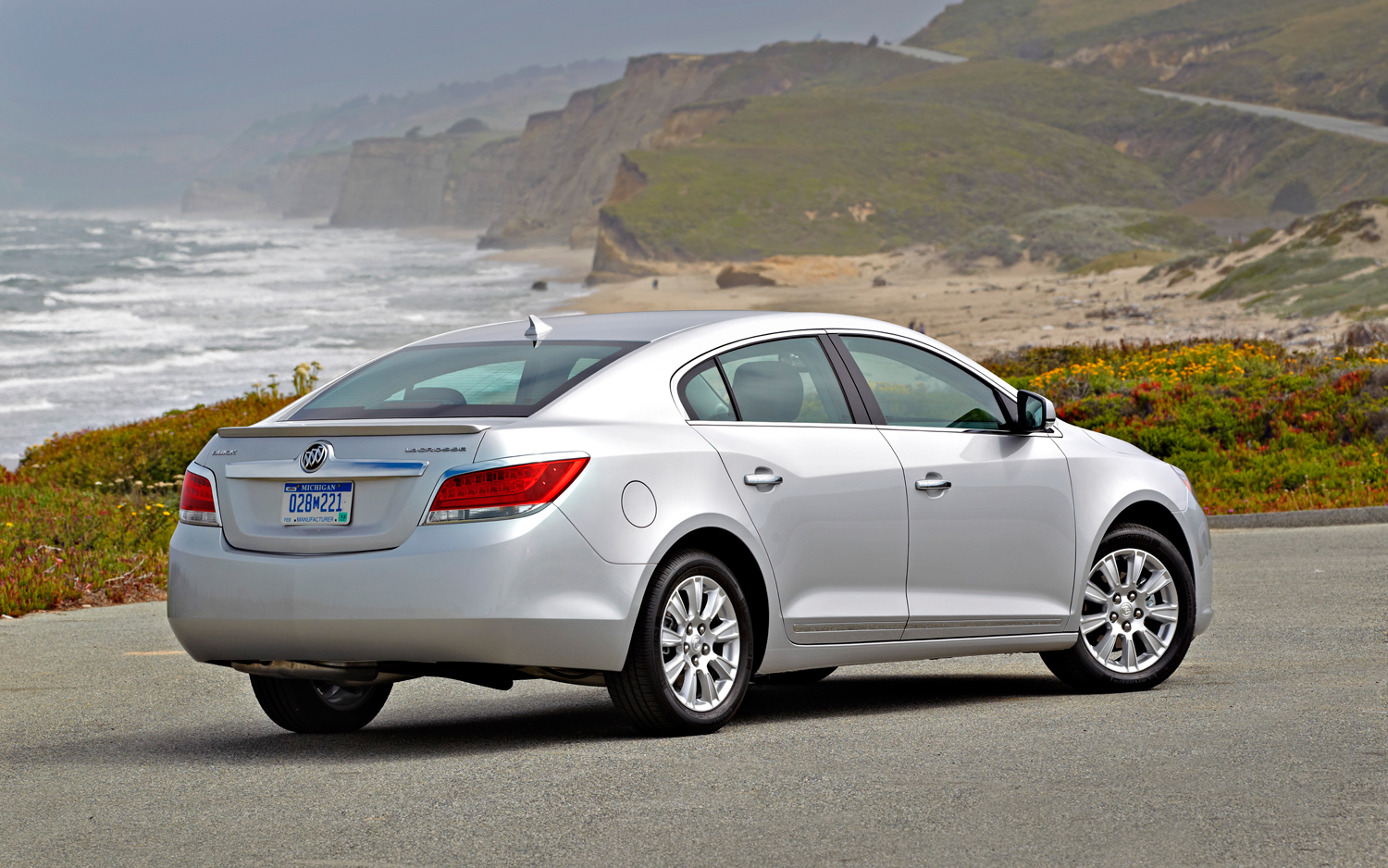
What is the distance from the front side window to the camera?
22.0 ft

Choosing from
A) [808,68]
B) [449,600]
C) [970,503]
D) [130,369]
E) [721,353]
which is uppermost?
[808,68]

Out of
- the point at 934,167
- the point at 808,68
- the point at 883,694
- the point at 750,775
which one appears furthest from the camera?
the point at 808,68

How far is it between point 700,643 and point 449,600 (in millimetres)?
1026

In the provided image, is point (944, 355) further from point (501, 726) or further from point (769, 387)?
point (501, 726)

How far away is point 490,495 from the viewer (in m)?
5.30

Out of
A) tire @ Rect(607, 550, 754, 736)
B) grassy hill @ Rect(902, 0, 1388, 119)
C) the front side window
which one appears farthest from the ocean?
grassy hill @ Rect(902, 0, 1388, 119)

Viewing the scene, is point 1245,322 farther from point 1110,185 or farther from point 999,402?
point 1110,185

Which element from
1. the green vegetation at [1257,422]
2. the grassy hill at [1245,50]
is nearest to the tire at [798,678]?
the green vegetation at [1257,422]

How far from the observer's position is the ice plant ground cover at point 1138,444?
11.8 meters

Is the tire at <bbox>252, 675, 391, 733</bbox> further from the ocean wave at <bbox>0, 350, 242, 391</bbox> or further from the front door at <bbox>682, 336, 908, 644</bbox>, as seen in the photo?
the ocean wave at <bbox>0, 350, 242, 391</bbox>

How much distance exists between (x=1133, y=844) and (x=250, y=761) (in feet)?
10.8

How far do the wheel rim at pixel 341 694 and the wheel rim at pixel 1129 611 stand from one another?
324 cm

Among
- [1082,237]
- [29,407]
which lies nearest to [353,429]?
[29,407]

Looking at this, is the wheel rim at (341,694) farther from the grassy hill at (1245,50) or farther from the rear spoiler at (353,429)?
the grassy hill at (1245,50)
